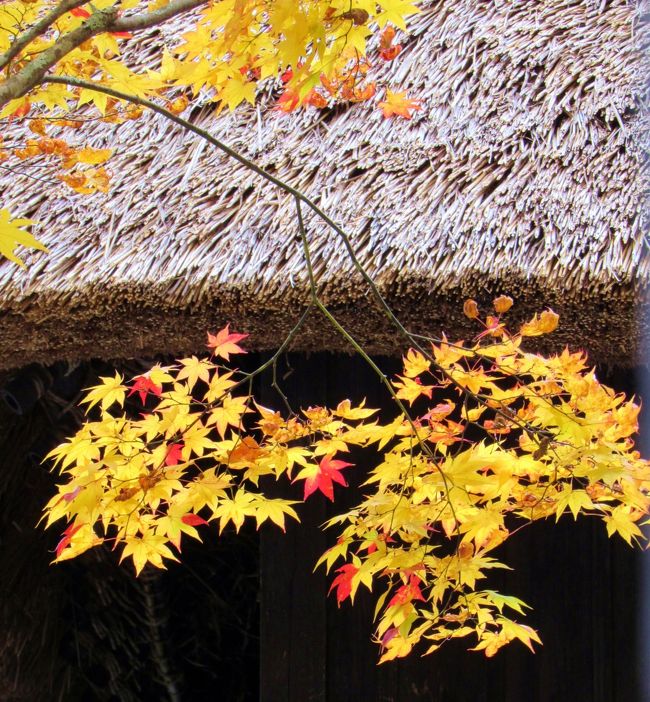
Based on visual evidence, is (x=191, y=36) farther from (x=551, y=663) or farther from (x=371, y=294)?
(x=551, y=663)

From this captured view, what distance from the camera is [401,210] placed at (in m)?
1.85

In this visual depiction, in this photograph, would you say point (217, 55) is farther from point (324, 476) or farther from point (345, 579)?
point (345, 579)

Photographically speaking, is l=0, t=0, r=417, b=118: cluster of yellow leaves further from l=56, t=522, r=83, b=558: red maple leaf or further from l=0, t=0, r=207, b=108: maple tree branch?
l=56, t=522, r=83, b=558: red maple leaf

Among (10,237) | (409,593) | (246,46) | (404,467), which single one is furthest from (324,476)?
(246,46)

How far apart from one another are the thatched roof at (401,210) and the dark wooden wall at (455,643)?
39 centimetres

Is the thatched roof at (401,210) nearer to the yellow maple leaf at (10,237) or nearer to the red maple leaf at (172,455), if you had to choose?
the red maple leaf at (172,455)

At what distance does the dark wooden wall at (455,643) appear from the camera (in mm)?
1991

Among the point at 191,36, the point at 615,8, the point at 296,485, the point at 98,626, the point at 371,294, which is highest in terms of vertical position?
the point at 615,8

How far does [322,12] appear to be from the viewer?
4.37 ft

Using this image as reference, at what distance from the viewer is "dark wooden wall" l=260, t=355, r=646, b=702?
6.53ft

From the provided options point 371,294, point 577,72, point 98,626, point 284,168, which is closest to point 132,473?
point 371,294

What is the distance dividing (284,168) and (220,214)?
0.66 feet

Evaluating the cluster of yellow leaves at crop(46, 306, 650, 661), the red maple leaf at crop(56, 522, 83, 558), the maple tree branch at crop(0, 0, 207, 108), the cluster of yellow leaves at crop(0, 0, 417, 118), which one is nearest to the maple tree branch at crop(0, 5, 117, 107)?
the maple tree branch at crop(0, 0, 207, 108)

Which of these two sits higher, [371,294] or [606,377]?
[371,294]
